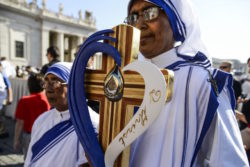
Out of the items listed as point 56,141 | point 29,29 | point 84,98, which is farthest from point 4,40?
point 84,98

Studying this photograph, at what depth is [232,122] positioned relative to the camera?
2.81ft

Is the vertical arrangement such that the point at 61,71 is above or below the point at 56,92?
above

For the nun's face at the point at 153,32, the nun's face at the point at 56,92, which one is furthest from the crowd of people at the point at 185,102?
the nun's face at the point at 56,92

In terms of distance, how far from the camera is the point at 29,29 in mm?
A: 27359

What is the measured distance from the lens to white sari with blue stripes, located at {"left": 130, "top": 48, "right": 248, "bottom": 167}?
31.3 inches

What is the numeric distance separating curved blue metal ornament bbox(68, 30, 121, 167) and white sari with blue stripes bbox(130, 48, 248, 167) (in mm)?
173

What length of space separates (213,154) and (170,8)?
665 mm

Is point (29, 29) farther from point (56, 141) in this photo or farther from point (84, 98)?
point (84, 98)

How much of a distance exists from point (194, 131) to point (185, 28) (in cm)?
55

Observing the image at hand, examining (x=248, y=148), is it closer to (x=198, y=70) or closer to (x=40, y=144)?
(x=198, y=70)

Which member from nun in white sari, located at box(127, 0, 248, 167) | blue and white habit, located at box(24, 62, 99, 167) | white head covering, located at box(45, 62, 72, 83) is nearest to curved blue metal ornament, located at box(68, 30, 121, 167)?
nun in white sari, located at box(127, 0, 248, 167)

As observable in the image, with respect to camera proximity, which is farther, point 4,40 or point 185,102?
point 4,40

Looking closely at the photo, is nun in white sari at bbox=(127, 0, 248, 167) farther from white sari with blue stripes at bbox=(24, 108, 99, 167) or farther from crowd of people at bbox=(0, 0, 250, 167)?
white sari with blue stripes at bbox=(24, 108, 99, 167)

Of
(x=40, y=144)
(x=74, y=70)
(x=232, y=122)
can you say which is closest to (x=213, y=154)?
(x=232, y=122)
